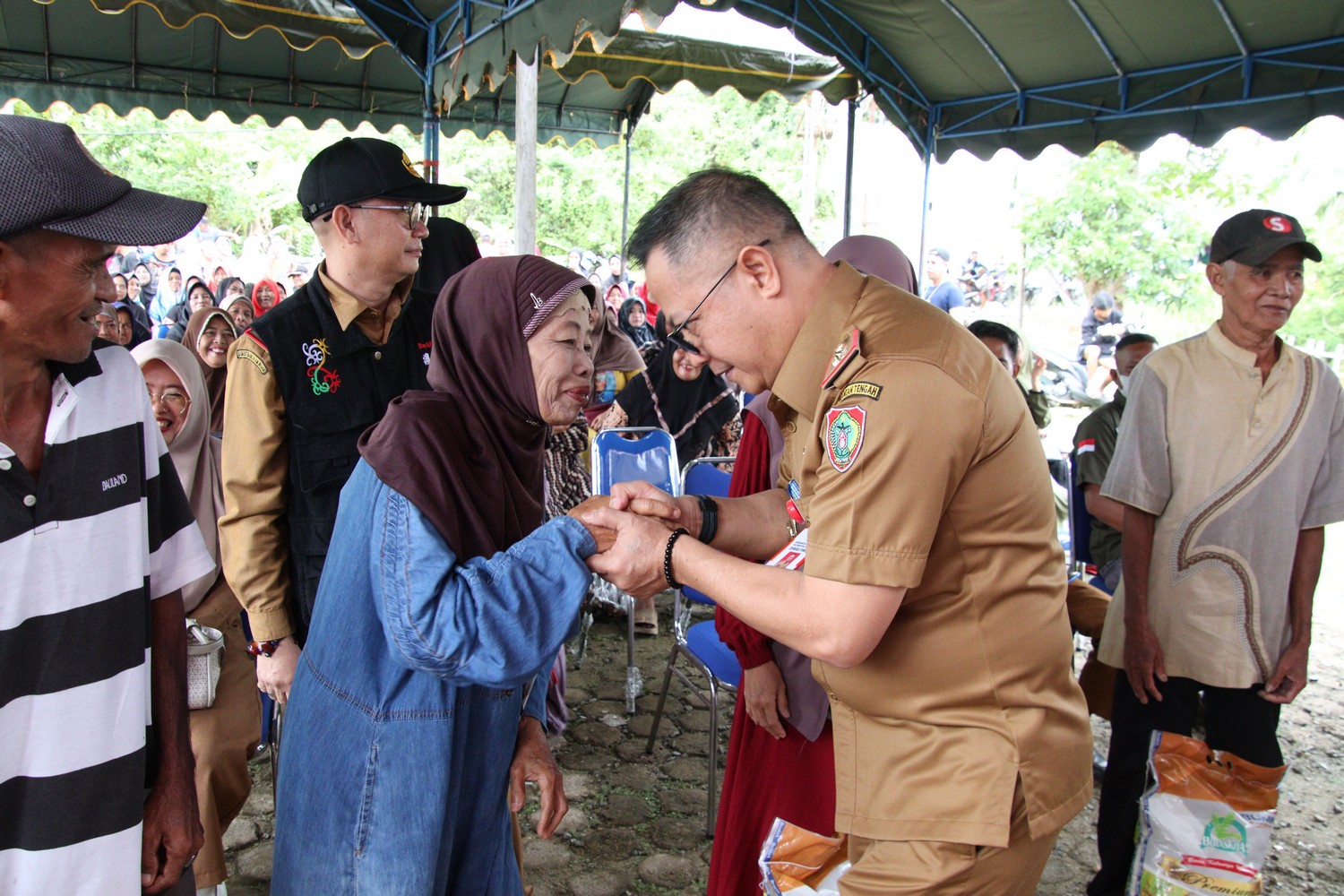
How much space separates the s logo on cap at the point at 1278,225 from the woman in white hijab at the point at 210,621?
328cm

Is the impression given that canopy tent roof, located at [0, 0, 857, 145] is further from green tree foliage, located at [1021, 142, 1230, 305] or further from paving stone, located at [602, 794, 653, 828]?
green tree foliage, located at [1021, 142, 1230, 305]

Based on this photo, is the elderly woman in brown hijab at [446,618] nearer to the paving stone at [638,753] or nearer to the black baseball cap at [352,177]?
the black baseball cap at [352,177]

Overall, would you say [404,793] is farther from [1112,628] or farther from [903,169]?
[903,169]

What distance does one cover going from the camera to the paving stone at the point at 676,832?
3.36m

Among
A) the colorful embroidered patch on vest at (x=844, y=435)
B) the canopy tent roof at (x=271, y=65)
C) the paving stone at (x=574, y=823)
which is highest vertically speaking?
the canopy tent roof at (x=271, y=65)

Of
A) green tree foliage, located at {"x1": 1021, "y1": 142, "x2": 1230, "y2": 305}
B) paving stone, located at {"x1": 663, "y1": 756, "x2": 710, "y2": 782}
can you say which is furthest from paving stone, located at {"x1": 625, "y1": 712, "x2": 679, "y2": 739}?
green tree foliage, located at {"x1": 1021, "y1": 142, "x2": 1230, "y2": 305}

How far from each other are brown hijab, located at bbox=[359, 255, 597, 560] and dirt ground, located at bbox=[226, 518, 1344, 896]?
6.17 feet

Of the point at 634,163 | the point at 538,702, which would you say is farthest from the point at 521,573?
the point at 634,163

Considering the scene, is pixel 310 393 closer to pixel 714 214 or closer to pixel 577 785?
pixel 714 214

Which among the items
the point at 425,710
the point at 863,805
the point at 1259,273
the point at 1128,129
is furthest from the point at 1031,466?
the point at 1128,129

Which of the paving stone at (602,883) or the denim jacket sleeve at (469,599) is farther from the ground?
the denim jacket sleeve at (469,599)

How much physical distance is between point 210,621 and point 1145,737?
10.0 feet

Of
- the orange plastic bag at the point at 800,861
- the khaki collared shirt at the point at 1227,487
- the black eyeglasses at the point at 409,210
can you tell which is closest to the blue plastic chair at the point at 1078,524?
the khaki collared shirt at the point at 1227,487

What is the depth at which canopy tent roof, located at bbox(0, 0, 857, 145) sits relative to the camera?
307 inches
